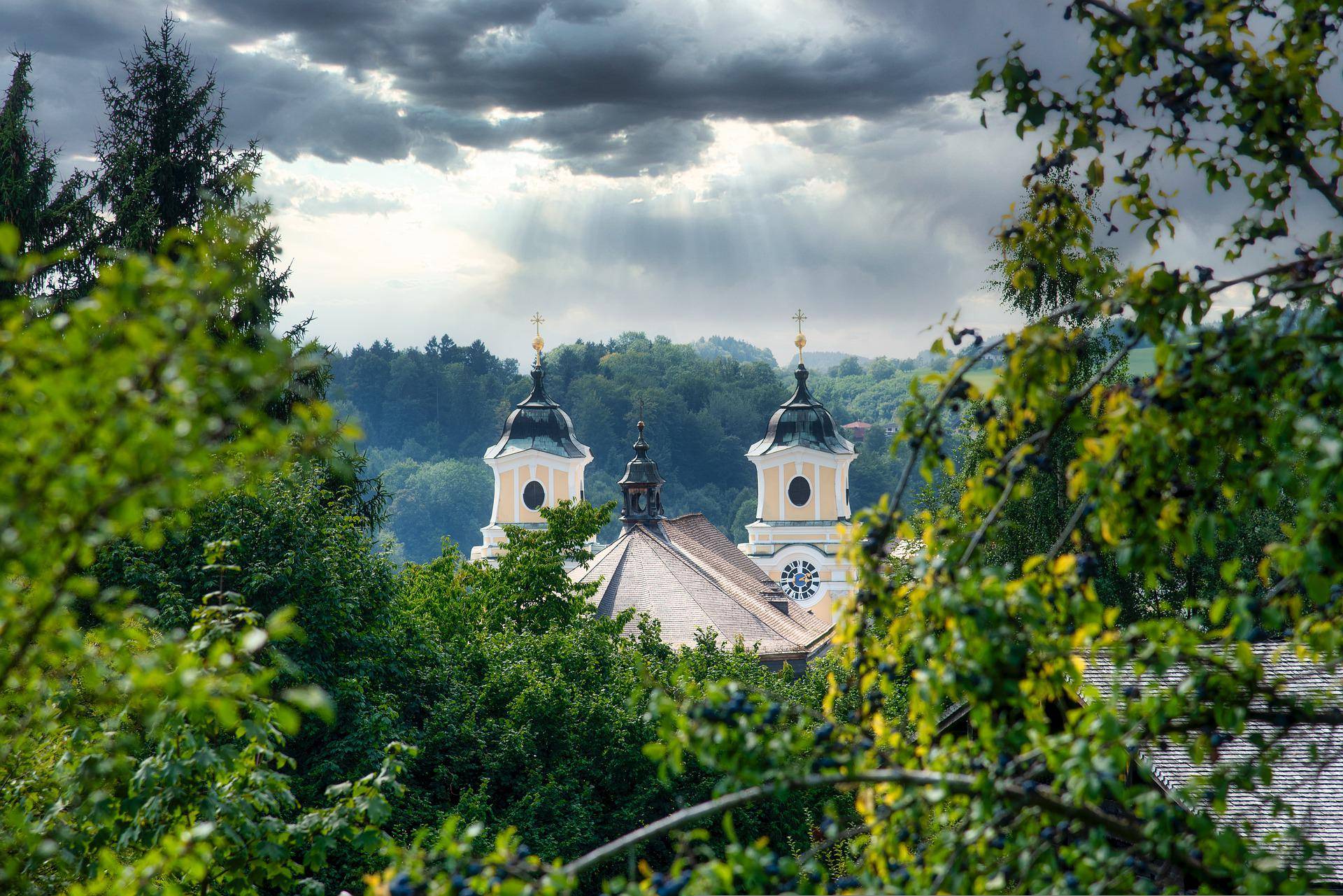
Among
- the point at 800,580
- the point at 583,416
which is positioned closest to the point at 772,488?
the point at 800,580

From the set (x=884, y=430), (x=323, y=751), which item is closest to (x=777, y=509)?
(x=323, y=751)

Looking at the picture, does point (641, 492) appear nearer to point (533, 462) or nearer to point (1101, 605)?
point (533, 462)

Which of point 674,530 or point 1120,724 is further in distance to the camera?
point 674,530

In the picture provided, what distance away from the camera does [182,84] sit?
22328 mm

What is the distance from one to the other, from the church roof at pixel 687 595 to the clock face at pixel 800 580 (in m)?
8.74

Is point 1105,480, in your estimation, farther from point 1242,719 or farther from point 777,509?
point 777,509

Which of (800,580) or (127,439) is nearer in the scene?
(127,439)

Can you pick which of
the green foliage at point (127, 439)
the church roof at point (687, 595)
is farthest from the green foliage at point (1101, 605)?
the church roof at point (687, 595)

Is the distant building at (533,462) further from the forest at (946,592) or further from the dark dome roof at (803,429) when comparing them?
the forest at (946,592)

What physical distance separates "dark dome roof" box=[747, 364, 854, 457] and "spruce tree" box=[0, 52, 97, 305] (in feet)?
103

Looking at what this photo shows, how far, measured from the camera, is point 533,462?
163 ft

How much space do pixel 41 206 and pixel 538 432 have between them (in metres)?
28.9

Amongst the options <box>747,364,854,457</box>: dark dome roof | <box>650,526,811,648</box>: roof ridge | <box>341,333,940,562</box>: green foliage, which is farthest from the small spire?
<box>341,333,940,562</box>: green foliage

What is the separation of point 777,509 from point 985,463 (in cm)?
4611
